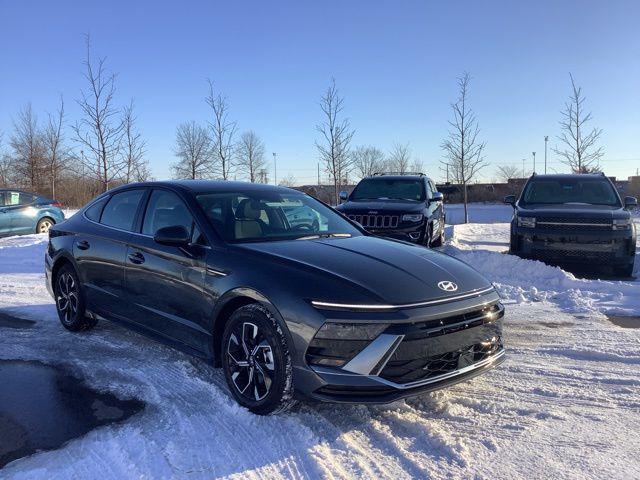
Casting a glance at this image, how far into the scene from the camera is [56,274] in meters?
6.03

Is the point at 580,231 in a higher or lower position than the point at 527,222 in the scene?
lower

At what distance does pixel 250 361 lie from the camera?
3600mm

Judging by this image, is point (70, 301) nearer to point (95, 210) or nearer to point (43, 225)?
point (95, 210)

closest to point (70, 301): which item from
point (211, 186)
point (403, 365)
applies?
point (211, 186)

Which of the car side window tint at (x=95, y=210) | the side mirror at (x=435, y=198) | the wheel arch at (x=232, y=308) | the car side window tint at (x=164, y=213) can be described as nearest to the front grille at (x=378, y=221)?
the side mirror at (x=435, y=198)

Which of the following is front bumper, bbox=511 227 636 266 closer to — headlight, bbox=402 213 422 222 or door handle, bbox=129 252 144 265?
headlight, bbox=402 213 422 222

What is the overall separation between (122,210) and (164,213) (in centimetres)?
78

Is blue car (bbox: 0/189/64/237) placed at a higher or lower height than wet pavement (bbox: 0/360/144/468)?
higher

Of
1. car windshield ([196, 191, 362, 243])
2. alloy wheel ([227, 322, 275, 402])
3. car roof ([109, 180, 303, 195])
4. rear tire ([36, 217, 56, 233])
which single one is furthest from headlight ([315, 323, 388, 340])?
rear tire ([36, 217, 56, 233])

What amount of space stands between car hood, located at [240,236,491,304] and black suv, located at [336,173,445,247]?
4912 millimetres

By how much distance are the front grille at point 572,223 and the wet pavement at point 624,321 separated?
10.5ft

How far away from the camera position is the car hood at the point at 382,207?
34.0 ft

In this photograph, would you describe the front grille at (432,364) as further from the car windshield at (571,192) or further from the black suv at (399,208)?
the car windshield at (571,192)

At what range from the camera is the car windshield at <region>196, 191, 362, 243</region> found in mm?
4273
